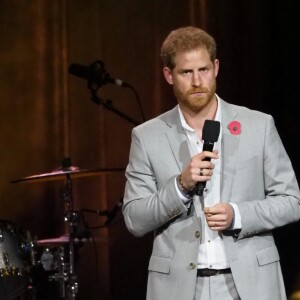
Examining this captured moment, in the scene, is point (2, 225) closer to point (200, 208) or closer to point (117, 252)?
point (117, 252)

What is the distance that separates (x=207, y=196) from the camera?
252cm

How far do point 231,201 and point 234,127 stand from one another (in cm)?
26

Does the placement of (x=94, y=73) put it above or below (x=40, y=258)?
above

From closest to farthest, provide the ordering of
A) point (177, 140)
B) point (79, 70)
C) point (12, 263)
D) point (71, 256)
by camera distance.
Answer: point (177, 140)
point (12, 263)
point (79, 70)
point (71, 256)

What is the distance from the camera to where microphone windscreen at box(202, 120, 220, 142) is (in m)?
2.33

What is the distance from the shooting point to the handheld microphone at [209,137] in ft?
7.49

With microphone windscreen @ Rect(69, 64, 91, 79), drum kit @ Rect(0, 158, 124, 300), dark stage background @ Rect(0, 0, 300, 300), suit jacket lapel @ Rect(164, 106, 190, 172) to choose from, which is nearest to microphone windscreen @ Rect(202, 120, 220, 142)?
suit jacket lapel @ Rect(164, 106, 190, 172)

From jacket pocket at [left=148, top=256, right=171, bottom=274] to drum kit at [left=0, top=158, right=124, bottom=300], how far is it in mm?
1537

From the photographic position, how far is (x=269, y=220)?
2449 mm

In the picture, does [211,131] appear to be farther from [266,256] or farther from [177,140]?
[266,256]

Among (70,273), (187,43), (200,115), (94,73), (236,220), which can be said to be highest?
(94,73)

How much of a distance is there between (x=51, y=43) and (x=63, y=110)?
0.44m

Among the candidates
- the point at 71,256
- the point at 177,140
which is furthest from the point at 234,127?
the point at 71,256

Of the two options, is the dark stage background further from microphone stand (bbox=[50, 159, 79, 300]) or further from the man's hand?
the man's hand
